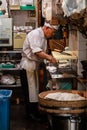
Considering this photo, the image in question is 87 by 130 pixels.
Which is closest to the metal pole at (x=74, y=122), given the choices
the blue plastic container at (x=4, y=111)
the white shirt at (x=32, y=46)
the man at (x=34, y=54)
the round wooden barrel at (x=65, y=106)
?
the round wooden barrel at (x=65, y=106)

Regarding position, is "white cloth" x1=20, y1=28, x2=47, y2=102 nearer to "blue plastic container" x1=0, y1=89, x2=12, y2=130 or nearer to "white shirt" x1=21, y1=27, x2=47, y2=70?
"white shirt" x1=21, y1=27, x2=47, y2=70

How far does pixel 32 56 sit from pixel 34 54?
8cm

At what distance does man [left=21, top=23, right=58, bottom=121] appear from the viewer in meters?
5.73

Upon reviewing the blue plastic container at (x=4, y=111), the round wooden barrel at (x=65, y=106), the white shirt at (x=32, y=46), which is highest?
the white shirt at (x=32, y=46)

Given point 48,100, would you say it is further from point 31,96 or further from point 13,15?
point 13,15

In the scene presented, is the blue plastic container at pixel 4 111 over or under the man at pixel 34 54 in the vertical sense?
under

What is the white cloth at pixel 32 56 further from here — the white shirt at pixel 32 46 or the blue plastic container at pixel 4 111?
the blue plastic container at pixel 4 111

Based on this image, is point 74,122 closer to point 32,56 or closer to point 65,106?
point 65,106

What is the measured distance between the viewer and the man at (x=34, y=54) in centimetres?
573

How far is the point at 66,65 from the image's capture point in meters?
5.38

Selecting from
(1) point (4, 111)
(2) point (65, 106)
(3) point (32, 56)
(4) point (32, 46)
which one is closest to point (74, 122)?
Result: (2) point (65, 106)

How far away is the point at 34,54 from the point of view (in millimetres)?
5863

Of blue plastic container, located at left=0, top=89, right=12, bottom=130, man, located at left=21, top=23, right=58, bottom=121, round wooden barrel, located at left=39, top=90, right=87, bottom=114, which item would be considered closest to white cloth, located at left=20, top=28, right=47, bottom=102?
man, located at left=21, top=23, right=58, bottom=121

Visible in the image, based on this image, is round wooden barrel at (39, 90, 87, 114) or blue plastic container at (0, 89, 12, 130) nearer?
round wooden barrel at (39, 90, 87, 114)
